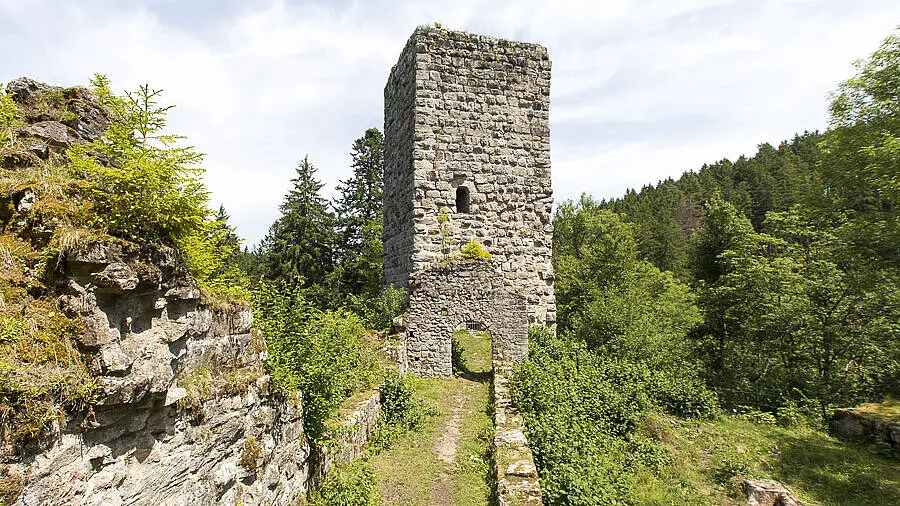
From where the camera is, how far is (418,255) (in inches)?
515

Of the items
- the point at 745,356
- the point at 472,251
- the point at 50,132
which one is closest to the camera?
the point at 50,132

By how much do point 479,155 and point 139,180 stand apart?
11.2 meters

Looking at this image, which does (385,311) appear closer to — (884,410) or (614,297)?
(614,297)

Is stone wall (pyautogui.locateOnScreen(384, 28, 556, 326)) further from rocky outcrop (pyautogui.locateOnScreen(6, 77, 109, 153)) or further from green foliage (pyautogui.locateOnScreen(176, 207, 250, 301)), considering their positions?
rocky outcrop (pyautogui.locateOnScreen(6, 77, 109, 153))

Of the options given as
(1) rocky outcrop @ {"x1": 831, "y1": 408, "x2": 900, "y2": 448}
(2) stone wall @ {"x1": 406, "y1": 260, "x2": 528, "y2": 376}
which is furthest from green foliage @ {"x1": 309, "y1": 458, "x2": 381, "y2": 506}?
(1) rocky outcrop @ {"x1": 831, "y1": 408, "x2": 900, "y2": 448}

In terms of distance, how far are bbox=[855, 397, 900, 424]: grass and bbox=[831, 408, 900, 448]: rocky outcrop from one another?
6.1 inches

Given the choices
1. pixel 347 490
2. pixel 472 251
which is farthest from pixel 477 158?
pixel 347 490

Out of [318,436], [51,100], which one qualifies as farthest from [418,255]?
[51,100]

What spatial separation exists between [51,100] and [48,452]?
2.90 meters

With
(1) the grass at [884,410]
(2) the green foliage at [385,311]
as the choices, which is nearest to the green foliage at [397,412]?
(2) the green foliage at [385,311]

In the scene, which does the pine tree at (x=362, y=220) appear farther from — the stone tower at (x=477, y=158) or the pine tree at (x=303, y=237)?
the stone tower at (x=477, y=158)

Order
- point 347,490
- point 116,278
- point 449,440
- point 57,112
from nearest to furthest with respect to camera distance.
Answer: point 116,278 < point 57,112 < point 347,490 < point 449,440

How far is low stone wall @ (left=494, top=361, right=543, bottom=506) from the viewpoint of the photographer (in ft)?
18.7

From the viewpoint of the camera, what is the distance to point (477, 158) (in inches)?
537
